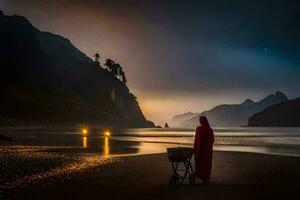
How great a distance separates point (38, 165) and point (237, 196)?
13.6 meters

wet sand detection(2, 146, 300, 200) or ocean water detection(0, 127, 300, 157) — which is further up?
ocean water detection(0, 127, 300, 157)

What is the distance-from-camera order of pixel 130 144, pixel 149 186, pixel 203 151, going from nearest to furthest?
pixel 149 186
pixel 203 151
pixel 130 144

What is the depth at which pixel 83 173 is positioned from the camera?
19672 millimetres

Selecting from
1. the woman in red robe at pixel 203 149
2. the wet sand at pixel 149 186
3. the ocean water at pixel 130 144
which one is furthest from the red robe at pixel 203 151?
the ocean water at pixel 130 144

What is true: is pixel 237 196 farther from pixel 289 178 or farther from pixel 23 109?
pixel 23 109

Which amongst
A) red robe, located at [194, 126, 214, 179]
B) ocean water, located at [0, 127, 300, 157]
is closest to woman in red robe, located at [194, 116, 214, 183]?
red robe, located at [194, 126, 214, 179]

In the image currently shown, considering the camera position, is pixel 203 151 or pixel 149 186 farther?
pixel 203 151

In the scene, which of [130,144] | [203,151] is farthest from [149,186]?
[130,144]

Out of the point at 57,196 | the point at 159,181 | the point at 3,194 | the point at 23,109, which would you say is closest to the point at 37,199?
the point at 57,196

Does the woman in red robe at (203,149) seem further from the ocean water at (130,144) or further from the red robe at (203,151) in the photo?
the ocean water at (130,144)

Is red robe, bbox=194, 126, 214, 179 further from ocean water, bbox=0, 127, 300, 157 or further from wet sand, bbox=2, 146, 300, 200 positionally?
ocean water, bbox=0, 127, 300, 157

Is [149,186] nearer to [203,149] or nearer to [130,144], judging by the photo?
[203,149]

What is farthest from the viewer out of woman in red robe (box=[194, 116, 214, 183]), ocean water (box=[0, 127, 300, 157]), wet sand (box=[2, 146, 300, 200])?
ocean water (box=[0, 127, 300, 157])

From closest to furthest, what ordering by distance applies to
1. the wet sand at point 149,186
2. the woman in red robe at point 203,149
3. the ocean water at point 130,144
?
the wet sand at point 149,186 < the woman in red robe at point 203,149 < the ocean water at point 130,144
